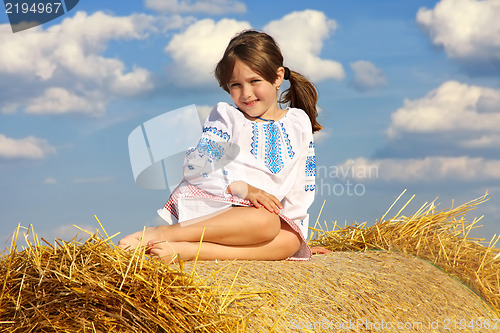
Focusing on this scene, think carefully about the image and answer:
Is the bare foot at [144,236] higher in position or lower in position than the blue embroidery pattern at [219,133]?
lower

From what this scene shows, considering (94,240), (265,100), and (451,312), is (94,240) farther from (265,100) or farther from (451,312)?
(451,312)

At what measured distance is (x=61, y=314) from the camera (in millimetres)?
1877

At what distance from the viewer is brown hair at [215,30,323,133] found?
286 centimetres

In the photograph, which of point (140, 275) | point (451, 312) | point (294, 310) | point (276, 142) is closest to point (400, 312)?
→ point (451, 312)

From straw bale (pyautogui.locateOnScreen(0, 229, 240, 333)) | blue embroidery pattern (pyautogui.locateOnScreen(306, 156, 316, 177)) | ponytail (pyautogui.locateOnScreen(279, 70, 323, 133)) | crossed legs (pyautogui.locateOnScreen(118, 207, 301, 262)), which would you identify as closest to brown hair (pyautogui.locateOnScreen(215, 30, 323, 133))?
ponytail (pyautogui.locateOnScreen(279, 70, 323, 133))

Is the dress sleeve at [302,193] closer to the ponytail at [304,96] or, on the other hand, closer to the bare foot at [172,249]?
the ponytail at [304,96]

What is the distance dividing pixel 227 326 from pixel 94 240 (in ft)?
1.85

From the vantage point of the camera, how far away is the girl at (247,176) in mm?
2500

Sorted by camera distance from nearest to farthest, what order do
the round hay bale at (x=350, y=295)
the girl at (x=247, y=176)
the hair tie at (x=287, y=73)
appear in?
1. the round hay bale at (x=350, y=295)
2. the girl at (x=247, y=176)
3. the hair tie at (x=287, y=73)

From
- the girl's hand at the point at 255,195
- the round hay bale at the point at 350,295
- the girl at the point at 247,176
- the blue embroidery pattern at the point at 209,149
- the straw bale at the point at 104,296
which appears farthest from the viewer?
the blue embroidery pattern at the point at 209,149

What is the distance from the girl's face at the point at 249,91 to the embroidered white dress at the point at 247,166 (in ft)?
0.16

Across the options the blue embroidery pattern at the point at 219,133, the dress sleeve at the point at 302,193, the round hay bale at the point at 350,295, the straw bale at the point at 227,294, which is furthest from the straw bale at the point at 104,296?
the dress sleeve at the point at 302,193

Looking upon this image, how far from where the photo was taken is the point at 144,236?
240 centimetres

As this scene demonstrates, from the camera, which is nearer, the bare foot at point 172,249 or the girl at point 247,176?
the bare foot at point 172,249
